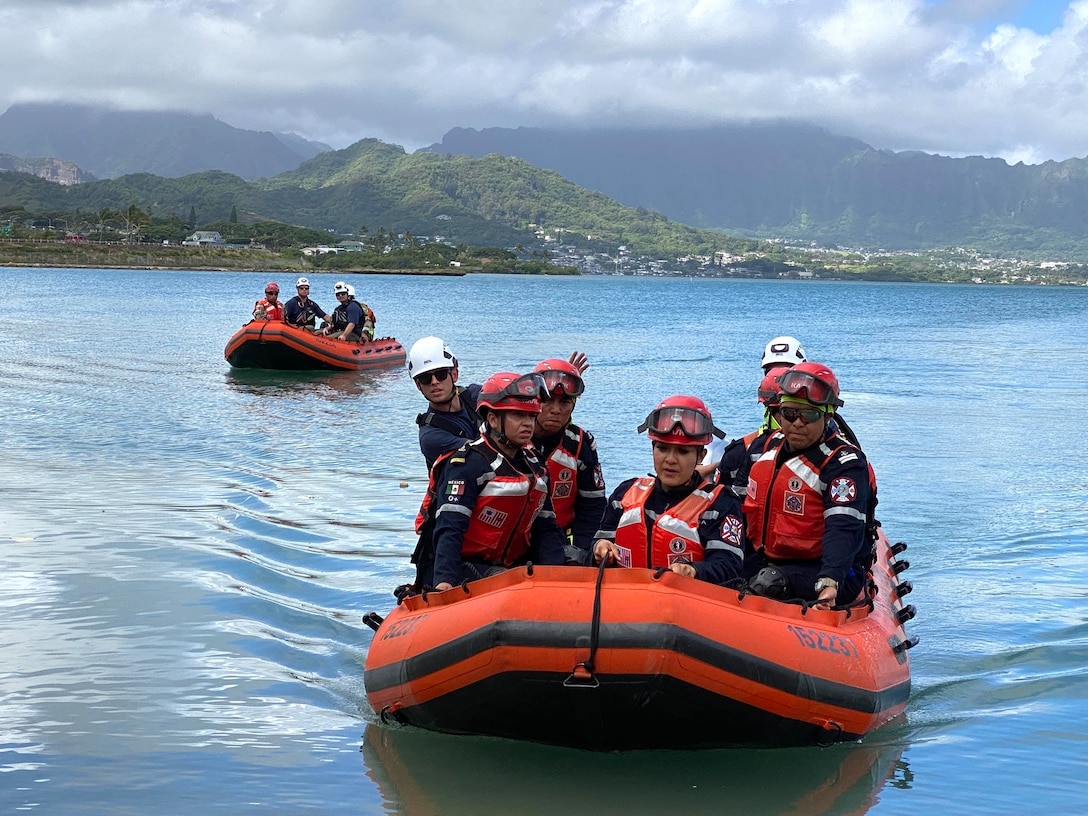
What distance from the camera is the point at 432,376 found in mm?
7832

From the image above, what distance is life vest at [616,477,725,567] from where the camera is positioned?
6121 mm

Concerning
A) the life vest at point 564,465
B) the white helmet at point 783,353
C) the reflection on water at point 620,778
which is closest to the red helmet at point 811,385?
the life vest at point 564,465

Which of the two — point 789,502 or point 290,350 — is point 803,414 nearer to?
point 789,502

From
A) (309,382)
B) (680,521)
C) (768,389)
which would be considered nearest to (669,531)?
(680,521)

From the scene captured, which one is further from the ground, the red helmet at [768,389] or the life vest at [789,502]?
the red helmet at [768,389]

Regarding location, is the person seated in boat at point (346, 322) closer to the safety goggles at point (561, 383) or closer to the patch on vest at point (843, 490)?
the safety goggles at point (561, 383)

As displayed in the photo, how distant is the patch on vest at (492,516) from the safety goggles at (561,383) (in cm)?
84

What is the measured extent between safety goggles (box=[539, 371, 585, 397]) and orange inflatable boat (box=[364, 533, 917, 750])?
1327mm

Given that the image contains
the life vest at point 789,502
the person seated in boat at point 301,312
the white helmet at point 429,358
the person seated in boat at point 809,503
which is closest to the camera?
the person seated in boat at point 809,503

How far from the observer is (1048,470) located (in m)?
15.9

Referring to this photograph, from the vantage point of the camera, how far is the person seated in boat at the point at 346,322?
26125 mm

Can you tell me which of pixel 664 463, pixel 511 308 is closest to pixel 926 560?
pixel 664 463

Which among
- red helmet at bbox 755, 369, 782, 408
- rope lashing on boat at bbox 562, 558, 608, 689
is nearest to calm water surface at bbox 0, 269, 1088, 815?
rope lashing on boat at bbox 562, 558, 608, 689

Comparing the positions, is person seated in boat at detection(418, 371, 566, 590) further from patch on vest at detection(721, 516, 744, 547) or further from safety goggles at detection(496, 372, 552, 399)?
patch on vest at detection(721, 516, 744, 547)
